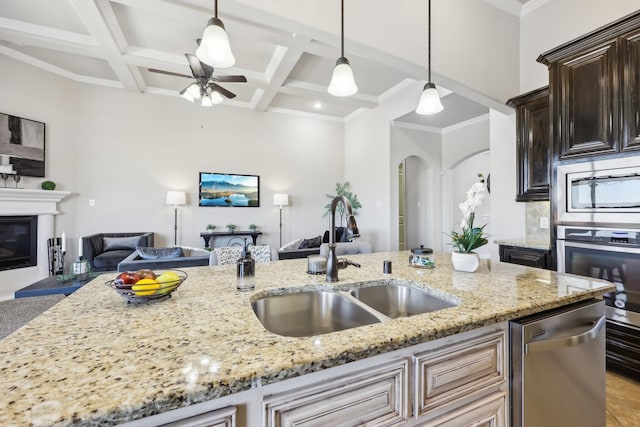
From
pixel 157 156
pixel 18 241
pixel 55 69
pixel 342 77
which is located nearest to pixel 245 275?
pixel 342 77

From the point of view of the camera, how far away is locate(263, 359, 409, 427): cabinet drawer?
64 cm

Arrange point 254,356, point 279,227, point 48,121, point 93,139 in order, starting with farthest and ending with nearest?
point 279,227, point 93,139, point 48,121, point 254,356

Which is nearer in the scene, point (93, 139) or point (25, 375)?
point (25, 375)

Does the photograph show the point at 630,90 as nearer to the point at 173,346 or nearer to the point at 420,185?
the point at 173,346

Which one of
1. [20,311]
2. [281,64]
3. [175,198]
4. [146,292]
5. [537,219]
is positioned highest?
[281,64]

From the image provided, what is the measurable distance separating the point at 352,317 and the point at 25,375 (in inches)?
37.0

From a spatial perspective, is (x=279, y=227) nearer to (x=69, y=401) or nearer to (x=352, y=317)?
(x=352, y=317)

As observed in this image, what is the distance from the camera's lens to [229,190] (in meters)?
5.72

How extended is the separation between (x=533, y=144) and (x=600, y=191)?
97cm

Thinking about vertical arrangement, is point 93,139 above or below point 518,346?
above

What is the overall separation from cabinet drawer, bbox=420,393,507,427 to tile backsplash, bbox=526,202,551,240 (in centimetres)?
259

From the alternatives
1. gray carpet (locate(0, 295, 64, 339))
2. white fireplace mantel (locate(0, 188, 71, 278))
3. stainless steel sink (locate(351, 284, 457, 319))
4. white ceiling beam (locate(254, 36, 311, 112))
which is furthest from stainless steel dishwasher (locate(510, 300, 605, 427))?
white fireplace mantel (locate(0, 188, 71, 278))

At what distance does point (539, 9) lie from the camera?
2.93m

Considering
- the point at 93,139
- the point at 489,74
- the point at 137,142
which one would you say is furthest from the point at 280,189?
the point at 489,74
